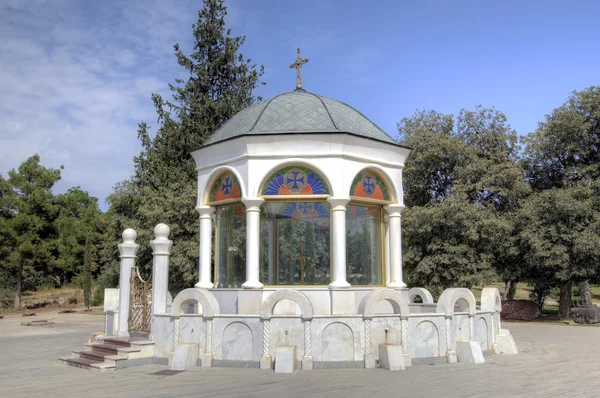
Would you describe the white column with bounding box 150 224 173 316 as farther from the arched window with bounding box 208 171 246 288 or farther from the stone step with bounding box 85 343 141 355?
the arched window with bounding box 208 171 246 288

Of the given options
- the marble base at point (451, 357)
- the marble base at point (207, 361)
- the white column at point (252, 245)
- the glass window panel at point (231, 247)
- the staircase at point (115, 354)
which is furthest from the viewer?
the glass window panel at point (231, 247)

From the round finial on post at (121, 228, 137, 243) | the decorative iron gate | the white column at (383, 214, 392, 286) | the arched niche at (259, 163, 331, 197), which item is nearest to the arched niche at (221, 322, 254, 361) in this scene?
the decorative iron gate

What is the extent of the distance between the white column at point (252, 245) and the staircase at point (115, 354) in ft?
8.38

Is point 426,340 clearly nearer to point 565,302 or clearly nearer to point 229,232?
point 229,232

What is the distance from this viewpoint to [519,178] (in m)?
28.8

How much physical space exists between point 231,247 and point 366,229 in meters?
3.57

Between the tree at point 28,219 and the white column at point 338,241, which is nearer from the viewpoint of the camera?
the white column at point 338,241

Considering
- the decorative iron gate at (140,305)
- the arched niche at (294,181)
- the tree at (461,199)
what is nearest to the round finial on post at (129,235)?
the decorative iron gate at (140,305)

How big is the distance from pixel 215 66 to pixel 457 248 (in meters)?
18.5

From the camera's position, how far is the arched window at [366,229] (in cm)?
1384

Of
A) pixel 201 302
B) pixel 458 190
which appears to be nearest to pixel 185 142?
pixel 458 190

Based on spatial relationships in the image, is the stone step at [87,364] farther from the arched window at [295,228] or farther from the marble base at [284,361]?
the arched window at [295,228]

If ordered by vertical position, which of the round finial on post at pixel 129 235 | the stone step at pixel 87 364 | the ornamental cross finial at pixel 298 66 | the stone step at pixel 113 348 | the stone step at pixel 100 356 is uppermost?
the ornamental cross finial at pixel 298 66

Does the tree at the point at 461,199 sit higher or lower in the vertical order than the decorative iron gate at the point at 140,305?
higher
